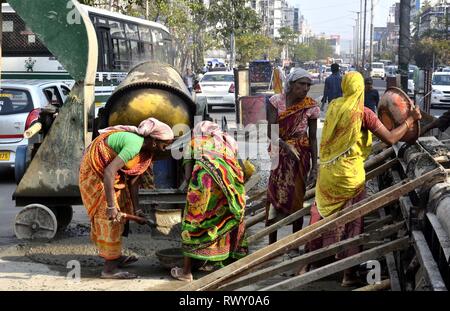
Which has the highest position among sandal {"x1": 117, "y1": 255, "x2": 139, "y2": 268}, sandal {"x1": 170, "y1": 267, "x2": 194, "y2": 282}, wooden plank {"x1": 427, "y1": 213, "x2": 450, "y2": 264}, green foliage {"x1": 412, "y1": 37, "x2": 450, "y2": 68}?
wooden plank {"x1": 427, "y1": 213, "x2": 450, "y2": 264}

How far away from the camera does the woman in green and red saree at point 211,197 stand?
6270mm

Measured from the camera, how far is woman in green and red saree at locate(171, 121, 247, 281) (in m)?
6.27

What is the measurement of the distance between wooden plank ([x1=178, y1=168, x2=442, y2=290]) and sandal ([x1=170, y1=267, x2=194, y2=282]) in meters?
1.02

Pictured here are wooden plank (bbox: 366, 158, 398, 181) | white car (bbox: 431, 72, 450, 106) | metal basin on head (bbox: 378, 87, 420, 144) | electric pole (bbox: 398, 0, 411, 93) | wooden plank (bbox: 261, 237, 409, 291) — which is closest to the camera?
wooden plank (bbox: 261, 237, 409, 291)

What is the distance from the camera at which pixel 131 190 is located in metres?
6.79

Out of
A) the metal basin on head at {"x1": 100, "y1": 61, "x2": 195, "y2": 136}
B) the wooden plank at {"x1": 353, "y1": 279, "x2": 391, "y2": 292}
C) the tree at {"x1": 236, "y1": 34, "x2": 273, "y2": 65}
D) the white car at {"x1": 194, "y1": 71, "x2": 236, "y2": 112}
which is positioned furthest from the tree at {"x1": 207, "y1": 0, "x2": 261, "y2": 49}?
the wooden plank at {"x1": 353, "y1": 279, "x2": 391, "y2": 292}

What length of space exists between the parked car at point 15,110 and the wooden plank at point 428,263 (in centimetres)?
804

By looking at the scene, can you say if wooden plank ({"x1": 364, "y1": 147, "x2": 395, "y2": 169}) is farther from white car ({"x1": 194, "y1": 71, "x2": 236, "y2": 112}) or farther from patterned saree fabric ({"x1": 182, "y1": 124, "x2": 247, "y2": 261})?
white car ({"x1": 194, "y1": 71, "x2": 236, "y2": 112})

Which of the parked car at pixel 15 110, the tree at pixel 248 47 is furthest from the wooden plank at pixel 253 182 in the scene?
the tree at pixel 248 47

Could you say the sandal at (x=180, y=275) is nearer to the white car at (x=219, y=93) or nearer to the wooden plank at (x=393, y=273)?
the wooden plank at (x=393, y=273)

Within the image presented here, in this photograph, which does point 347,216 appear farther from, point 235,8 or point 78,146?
point 235,8

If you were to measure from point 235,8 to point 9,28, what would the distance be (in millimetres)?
35696

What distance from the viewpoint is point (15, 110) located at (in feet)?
40.3

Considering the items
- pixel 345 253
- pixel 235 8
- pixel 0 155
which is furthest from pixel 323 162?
pixel 235 8
